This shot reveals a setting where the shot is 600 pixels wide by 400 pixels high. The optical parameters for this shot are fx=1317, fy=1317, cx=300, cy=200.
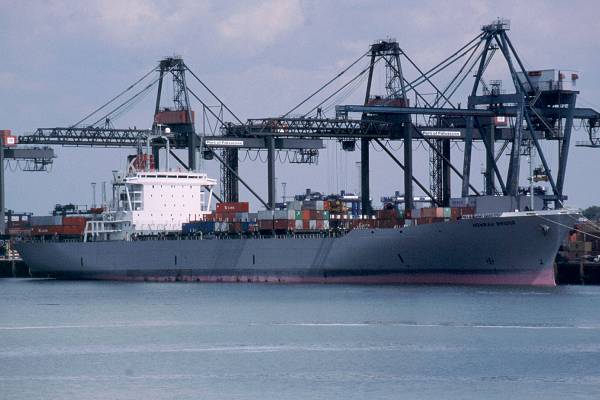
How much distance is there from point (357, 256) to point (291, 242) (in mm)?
4358

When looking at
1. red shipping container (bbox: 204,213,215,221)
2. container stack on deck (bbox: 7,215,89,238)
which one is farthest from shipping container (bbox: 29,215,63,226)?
red shipping container (bbox: 204,213,215,221)

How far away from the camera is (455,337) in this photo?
150 ft

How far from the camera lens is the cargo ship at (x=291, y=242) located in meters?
65.6

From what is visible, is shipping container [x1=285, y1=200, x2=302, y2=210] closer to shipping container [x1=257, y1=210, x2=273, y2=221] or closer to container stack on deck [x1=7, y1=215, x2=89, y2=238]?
shipping container [x1=257, y1=210, x2=273, y2=221]

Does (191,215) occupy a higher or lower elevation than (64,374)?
higher

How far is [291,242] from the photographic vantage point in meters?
73.7

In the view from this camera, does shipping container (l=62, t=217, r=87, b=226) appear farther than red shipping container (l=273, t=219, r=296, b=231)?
Yes

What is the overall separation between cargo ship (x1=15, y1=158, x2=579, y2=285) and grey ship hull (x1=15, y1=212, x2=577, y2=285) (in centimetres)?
5

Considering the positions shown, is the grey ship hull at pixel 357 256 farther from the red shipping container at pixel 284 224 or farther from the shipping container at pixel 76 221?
the shipping container at pixel 76 221

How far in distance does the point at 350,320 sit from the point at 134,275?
33217 mm

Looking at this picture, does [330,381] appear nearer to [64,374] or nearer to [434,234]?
[64,374]

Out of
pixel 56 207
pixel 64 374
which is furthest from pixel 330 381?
pixel 56 207


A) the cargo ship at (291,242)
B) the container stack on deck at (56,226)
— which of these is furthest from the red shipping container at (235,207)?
the container stack on deck at (56,226)

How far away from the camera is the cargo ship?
65562 mm
